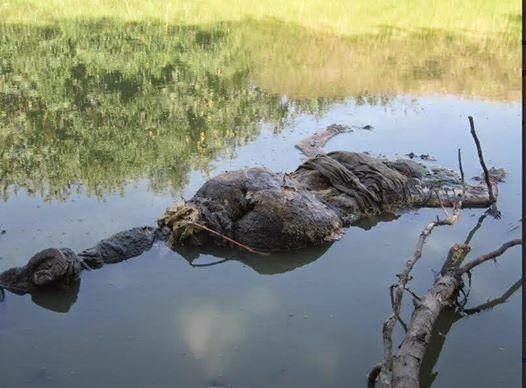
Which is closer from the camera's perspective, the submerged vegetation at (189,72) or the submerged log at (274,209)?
the submerged log at (274,209)

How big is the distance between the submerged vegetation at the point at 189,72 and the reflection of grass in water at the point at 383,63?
0.14ft

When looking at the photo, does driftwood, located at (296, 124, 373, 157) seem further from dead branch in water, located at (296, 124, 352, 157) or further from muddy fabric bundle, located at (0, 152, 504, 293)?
muddy fabric bundle, located at (0, 152, 504, 293)

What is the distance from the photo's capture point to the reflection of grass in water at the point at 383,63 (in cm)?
1188

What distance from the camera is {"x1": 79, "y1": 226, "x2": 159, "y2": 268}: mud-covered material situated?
557cm

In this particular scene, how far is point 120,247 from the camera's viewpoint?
574 centimetres

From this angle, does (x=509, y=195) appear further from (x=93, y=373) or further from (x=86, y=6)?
(x=86, y=6)

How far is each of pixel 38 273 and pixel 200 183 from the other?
8.75 ft

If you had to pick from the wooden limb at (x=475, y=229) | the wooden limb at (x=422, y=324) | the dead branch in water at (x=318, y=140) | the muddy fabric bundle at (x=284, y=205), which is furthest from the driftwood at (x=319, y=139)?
the wooden limb at (x=422, y=324)

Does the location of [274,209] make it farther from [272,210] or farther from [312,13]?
[312,13]

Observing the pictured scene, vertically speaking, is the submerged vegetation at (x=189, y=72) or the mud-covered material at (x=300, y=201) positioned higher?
the mud-covered material at (x=300, y=201)

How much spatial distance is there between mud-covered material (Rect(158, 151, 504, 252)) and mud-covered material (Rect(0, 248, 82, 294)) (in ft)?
3.86

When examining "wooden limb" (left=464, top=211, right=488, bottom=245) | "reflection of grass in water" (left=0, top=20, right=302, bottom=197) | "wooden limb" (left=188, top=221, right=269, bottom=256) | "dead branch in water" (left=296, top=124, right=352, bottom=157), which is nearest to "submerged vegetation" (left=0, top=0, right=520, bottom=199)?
"reflection of grass in water" (left=0, top=20, right=302, bottom=197)

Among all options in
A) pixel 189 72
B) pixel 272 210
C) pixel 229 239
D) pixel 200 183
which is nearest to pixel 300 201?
pixel 272 210

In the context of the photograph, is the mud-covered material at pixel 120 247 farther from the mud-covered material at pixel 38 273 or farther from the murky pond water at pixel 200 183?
the mud-covered material at pixel 38 273
